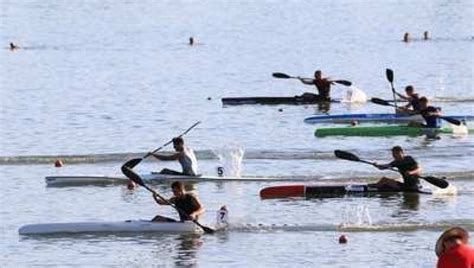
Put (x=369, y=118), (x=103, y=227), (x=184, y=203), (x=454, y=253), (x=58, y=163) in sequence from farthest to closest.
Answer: (x=369, y=118) < (x=58, y=163) < (x=103, y=227) < (x=184, y=203) < (x=454, y=253)

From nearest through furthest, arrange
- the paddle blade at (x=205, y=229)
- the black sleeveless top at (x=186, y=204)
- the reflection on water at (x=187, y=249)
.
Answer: the reflection on water at (x=187, y=249)
the black sleeveless top at (x=186, y=204)
the paddle blade at (x=205, y=229)

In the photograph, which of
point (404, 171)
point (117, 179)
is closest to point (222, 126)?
point (117, 179)

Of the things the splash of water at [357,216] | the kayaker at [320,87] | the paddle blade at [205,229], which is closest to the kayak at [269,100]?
the kayaker at [320,87]

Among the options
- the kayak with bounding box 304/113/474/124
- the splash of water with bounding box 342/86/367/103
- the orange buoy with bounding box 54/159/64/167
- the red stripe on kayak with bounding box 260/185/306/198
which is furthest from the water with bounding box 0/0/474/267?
the kayak with bounding box 304/113/474/124

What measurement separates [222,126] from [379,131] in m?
5.42

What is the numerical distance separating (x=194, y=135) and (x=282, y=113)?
5284mm

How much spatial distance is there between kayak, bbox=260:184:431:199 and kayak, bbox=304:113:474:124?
31.1ft

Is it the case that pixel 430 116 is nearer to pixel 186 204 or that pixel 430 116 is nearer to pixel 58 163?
pixel 58 163

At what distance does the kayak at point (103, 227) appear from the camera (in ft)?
83.6

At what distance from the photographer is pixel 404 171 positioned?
1133 inches

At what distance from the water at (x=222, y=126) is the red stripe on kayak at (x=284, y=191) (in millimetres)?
377

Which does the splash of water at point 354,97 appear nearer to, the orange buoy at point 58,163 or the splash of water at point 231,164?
the splash of water at point 231,164

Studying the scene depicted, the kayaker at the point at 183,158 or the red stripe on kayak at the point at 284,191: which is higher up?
the kayaker at the point at 183,158

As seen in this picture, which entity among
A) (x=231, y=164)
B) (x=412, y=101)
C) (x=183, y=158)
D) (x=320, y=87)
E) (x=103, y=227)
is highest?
(x=412, y=101)
